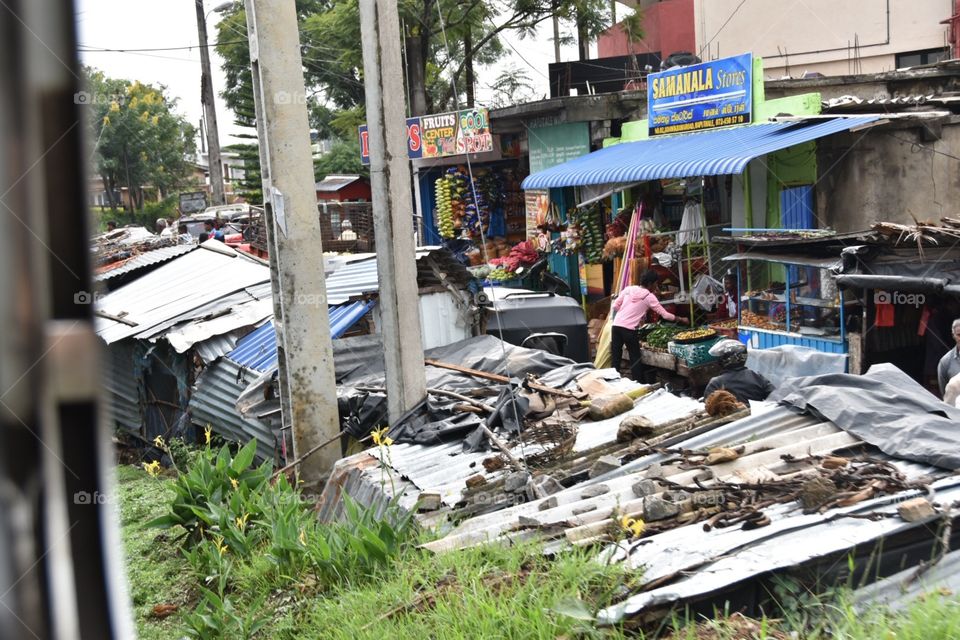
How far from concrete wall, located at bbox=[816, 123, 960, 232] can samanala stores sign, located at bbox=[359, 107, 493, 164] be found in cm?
711

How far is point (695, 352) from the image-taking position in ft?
41.6

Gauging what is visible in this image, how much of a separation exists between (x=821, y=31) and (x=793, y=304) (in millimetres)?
12796

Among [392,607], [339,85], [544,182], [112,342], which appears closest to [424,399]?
[392,607]

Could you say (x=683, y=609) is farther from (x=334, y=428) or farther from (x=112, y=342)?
(x=112, y=342)

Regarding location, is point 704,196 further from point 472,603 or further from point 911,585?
point 472,603

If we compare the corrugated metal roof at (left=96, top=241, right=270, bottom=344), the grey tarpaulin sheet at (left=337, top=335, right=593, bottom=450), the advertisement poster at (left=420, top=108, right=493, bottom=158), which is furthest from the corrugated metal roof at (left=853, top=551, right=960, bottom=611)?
the advertisement poster at (left=420, top=108, right=493, bottom=158)

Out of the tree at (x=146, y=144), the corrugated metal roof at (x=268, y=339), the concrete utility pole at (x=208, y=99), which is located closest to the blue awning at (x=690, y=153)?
the corrugated metal roof at (x=268, y=339)

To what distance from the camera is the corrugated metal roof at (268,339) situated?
1151cm

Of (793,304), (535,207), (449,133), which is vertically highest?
(449,133)

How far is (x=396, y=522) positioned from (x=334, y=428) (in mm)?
3802

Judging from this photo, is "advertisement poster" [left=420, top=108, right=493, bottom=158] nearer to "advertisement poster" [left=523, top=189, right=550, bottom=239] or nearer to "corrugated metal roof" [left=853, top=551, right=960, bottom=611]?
"advertisement poster" [left=523, top=189, right=550, bottom=239]

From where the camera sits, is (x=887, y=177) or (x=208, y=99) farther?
(x=208, y=99)

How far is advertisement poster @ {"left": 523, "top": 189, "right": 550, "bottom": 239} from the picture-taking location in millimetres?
20875

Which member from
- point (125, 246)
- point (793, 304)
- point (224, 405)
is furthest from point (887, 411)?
point (125, 246)
